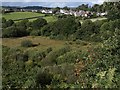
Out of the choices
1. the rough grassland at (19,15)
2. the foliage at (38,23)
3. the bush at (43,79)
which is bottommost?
the foliage at (38,23)

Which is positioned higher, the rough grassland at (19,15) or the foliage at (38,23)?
the rough grassland at (19,15)

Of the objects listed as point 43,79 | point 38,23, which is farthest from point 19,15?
point 43,79

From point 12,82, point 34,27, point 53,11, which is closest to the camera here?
point 12,82

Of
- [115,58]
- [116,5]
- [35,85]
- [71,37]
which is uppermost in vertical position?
[116,5]

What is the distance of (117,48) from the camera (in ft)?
19.1

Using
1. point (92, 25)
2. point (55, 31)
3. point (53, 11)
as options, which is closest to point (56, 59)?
point (92, 25)

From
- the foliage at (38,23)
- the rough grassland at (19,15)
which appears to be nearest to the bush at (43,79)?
the foliage at (38,23)

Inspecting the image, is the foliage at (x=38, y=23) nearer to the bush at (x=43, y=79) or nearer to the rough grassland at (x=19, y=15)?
the rough grassland at (x=19, y=15)

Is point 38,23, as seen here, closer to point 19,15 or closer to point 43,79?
point 19,15

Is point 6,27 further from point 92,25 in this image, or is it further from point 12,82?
point 12,82

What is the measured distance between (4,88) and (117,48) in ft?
6.75

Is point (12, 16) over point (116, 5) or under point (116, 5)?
under

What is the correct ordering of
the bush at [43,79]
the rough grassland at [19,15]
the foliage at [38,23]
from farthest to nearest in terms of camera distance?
1. the rough grassland at [19,15]
2. the foliage at [38,23]
3. the bush at [43,79]

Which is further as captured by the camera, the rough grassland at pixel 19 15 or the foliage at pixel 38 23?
the rough grassland at pixel 19 15
